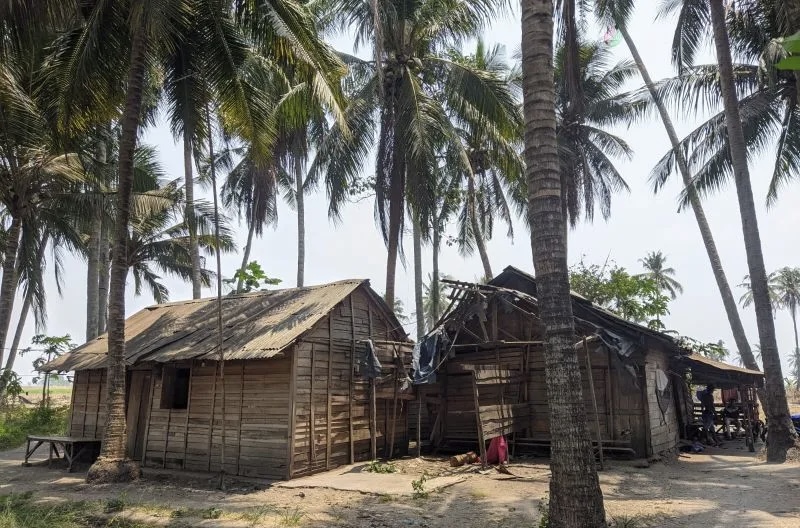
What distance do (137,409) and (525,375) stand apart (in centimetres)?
975

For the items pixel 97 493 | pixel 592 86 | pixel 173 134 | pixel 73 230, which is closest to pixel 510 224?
pixel 592 86

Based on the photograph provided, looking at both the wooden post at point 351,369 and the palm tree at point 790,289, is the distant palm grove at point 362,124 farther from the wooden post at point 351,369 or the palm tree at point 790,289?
the palm tree at point 790,289

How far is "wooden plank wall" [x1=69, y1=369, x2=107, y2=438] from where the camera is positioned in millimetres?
15375

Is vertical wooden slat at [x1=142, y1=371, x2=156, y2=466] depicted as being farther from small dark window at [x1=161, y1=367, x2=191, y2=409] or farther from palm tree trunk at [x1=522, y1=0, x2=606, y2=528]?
palm tree trunk at [x1=522, y1=0, x2=606, y2=528]

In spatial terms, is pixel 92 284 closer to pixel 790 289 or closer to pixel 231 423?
pixel 231 423

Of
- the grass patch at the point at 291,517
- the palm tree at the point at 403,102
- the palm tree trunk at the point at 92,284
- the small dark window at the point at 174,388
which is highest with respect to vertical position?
the palm tree at the point at 403,102

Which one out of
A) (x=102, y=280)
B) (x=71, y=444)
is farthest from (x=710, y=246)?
(x=102, y=280)

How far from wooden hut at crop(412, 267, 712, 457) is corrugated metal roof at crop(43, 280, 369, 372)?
10.5 ft

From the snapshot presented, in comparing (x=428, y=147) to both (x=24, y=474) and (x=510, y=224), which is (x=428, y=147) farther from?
(x=24, y=474)

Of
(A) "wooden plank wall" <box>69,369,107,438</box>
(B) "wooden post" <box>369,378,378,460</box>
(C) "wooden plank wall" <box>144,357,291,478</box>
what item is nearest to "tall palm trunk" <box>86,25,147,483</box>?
(C) "wooden plank wall" <box>144,357,291,478</box>

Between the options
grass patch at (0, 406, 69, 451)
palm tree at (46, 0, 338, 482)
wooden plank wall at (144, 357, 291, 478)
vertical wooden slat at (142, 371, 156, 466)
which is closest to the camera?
palm tree at (46, 0, 338, 482)

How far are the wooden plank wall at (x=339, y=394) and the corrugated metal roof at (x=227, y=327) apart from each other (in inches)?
18.8

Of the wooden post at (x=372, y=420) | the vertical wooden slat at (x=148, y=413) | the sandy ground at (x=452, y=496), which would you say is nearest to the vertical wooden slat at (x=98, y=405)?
the sandy ground at (x=452, y=496)

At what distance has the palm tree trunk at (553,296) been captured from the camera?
6.24m
